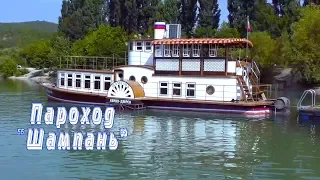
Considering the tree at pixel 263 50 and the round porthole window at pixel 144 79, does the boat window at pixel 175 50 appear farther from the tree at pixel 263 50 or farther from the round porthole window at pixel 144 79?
the tree at pixel 263 50

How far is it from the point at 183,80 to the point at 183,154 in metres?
15.0

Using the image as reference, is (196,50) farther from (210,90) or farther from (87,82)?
(87,82)

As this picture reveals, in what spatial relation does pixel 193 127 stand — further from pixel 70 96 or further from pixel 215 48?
pixel 70 96

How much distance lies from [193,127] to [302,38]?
29.2 metres

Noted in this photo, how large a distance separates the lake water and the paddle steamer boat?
4418 mm

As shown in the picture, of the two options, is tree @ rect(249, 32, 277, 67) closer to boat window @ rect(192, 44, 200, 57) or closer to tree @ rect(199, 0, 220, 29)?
tree @ rect(199, 0, 220, 29)

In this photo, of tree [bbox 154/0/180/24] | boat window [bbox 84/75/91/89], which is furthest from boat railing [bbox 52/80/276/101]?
tree [bbox 154/0/180/24]

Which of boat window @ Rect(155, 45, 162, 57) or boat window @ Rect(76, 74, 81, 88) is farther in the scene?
boat window @ Rect(76, 74, 81, 88)

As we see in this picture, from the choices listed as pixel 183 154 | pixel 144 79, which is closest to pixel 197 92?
pixel 144 79

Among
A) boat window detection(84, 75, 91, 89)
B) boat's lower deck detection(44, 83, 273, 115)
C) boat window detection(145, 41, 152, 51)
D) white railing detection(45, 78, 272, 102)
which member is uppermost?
boat window detection(145, 41, 152, 51)

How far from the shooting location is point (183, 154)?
19891 millimetres

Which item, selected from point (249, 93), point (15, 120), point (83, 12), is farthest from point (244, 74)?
point (83, 12)

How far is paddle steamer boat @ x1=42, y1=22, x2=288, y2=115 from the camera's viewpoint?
109 ft

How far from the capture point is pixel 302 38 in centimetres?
5241
